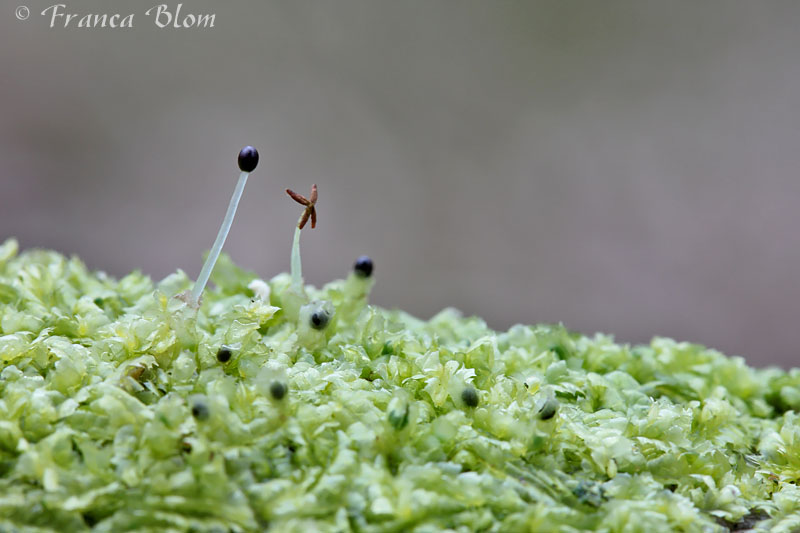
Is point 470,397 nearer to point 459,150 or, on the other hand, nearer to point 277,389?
point 277,389

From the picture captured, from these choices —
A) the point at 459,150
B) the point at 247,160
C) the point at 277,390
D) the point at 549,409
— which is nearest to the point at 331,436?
the point at 277,390

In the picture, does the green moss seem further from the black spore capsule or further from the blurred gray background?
the blurred gray background

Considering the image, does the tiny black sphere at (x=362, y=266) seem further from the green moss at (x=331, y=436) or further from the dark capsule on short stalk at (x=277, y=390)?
the dark capsule on short stalk at (x=277, y=390)

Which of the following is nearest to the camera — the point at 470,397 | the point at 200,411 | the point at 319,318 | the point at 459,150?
the point at 200,411

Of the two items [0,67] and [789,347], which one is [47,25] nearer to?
[0,67]

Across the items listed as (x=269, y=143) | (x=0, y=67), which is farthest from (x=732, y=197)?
(x=0, y=67)

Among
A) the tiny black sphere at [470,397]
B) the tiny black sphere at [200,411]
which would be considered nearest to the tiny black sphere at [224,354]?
the tiny black sphere at [200,411]
